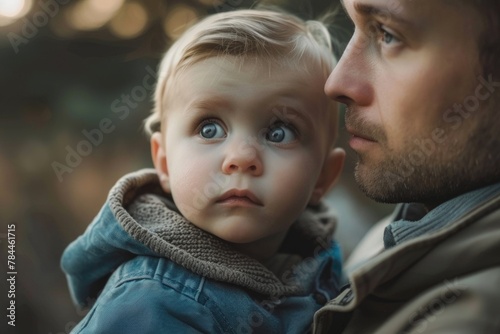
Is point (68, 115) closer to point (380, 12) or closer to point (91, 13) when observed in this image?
point (91, 13)

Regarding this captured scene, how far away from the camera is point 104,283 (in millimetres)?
1405

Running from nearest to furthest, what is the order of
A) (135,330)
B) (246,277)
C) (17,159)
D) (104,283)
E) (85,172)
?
(135,330)
(246,277)
(104,283)
(17,159)
(85,172)

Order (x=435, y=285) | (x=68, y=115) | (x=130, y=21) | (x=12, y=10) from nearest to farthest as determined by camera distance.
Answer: (x=435, y=285) < (x=12, y=10) < (x=68, y=115) < (x=130, y=21)

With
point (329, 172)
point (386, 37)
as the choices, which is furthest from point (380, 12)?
point (329, 172)

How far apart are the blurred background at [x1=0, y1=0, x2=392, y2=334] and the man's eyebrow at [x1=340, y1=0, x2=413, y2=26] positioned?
93 centimetres

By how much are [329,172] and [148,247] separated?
0.49 metres

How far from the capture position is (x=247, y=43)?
1.30 metres

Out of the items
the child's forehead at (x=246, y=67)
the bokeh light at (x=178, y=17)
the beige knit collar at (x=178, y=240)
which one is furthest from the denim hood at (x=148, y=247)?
the bokeh light at (x=178, y=17)

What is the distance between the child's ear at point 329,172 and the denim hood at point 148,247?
0.71ft

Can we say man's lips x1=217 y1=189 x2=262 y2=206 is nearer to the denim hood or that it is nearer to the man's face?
the denim hood

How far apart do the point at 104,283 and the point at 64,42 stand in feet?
4.87

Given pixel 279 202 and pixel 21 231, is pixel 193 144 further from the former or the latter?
pixel 21 231

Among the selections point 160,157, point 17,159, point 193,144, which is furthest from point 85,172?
point 193,144

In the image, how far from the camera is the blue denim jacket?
1.14 m
